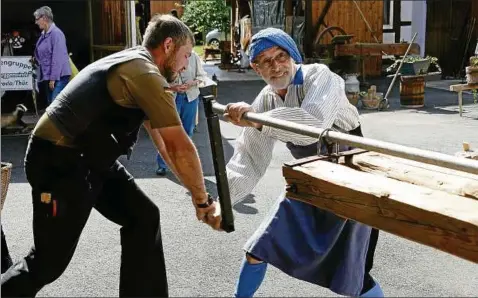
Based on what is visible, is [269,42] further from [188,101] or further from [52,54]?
[52,54]

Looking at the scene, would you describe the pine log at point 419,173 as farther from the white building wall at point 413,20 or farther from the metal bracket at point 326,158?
the white building wall at point 413,20

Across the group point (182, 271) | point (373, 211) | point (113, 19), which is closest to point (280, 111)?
point (373, 211)

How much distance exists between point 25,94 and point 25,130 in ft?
8.16

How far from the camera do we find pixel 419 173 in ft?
8.25

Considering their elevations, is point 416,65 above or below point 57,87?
above

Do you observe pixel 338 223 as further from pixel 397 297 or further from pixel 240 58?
pixel 240 58

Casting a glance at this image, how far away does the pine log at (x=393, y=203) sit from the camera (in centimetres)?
192

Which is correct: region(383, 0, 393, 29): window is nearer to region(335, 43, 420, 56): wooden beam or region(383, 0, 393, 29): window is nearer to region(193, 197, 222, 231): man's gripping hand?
region(335, 43, 420, 56): wooden beam

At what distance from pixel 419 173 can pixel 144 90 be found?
3.80ft

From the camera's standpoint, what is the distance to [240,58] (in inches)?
778

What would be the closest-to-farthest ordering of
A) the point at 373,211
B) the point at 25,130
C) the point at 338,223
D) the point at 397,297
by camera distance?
the point at 373,211 < the point at 338,223 < the point at 397,297 < the point at 25,130

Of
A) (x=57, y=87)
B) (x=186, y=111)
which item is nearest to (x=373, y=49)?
(x=57, y=87)

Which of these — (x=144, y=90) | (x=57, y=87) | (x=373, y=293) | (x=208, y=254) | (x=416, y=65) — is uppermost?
(x=144, y=90)

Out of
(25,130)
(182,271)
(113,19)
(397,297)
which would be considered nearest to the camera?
(397,297)
